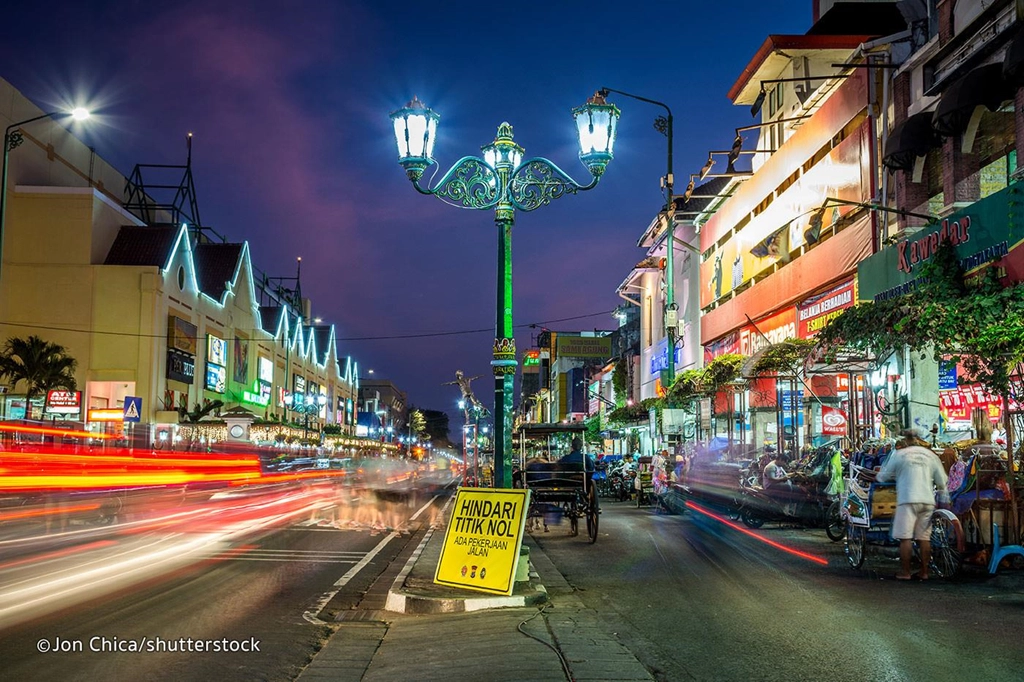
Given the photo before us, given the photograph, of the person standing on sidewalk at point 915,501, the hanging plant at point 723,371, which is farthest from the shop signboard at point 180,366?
the person standing on sidewalk at point 915,501

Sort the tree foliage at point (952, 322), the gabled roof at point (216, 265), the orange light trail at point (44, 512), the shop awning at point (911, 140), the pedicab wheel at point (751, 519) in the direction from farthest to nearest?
1. the gabled roof at point (216, 265)
2. the pedicab wheel at point (751, 519)
3. the shop awning at point (911, 140)
4. the orange light trail at point (44, 512)
5. the tree foliage at point (952, 322)

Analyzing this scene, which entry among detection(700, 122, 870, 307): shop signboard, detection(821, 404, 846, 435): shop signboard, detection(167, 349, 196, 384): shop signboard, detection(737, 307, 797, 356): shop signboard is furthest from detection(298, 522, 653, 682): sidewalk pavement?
detection(167, 349, 196, 384): shop signboard

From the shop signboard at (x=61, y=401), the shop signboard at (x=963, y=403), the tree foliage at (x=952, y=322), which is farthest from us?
the shop signboard at (x=61, y=401)

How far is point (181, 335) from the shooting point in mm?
56625

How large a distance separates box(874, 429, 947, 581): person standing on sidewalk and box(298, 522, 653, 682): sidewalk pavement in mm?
4076

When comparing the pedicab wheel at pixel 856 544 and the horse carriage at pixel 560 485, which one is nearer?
the pedicab wheel at pixel 856 544

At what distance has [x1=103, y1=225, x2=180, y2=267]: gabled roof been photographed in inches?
2077

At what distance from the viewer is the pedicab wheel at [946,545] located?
11422mm

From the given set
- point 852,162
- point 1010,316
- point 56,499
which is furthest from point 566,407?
point 1010,316

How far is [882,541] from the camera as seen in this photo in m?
12.7

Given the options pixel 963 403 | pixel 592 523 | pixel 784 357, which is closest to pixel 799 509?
pixel 784 357

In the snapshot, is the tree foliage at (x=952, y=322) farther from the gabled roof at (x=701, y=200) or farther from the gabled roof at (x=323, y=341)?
the gabled roof at (x=323, y=341)

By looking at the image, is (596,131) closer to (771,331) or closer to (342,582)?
(342,582)

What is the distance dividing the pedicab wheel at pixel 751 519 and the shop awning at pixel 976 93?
8.44 meters
